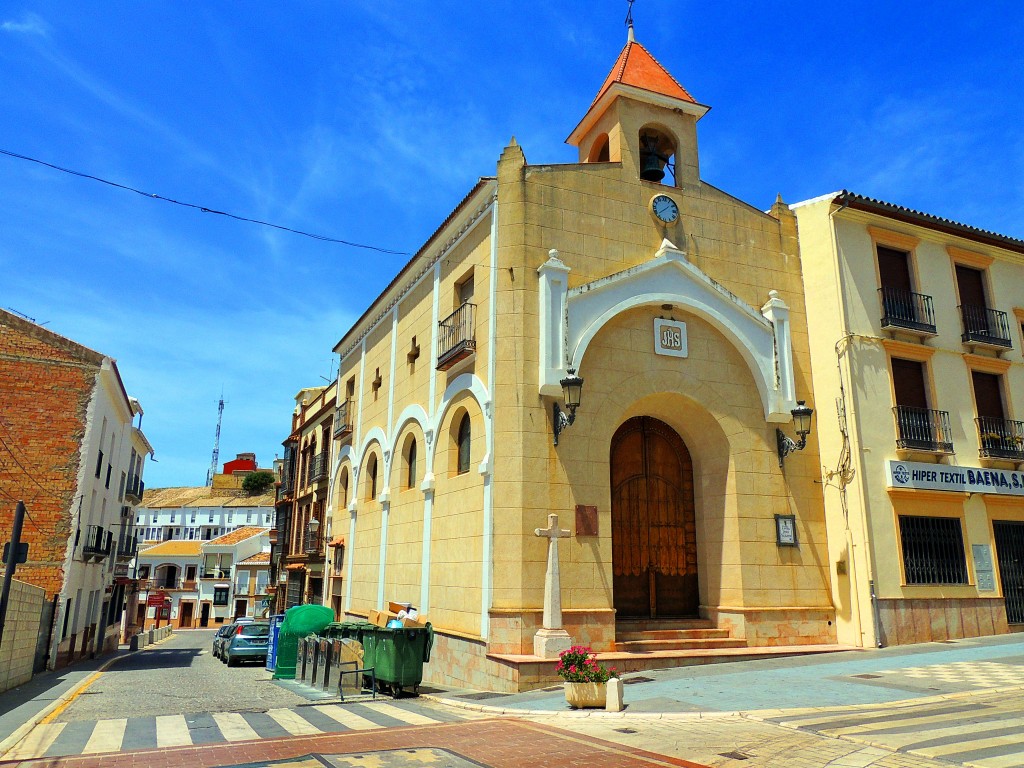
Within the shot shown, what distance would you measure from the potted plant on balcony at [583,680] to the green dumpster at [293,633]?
7.72 m

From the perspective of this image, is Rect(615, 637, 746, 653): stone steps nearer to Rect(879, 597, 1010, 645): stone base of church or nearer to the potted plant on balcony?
Rect(879, 597, 1010, 645): stone base of church

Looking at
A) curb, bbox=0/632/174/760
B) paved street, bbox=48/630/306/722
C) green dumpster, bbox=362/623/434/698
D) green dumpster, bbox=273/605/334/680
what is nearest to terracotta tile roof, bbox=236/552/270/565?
paved street, bbox=48/630/306/722

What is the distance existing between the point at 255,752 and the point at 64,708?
246 inches

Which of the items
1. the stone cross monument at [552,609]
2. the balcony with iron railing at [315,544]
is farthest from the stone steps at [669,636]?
the balcony with iron railing at [315,544]

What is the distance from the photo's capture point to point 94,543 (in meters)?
25.6

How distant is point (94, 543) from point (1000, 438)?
27.3m

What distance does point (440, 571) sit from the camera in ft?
50.0

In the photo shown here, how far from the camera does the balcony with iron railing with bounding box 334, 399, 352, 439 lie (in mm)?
24809

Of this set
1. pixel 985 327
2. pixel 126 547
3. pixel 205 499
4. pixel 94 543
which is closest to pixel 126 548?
Answer: pixel 126 547

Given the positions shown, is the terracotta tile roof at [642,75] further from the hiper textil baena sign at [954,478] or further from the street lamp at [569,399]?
the hiper textil baena sign at [954,478]

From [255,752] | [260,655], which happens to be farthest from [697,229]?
[260,655]

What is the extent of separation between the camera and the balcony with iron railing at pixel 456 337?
1497cm

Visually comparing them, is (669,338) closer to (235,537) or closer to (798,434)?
(798,434)

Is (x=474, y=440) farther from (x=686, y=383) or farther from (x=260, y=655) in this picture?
(x=260, y=655)
